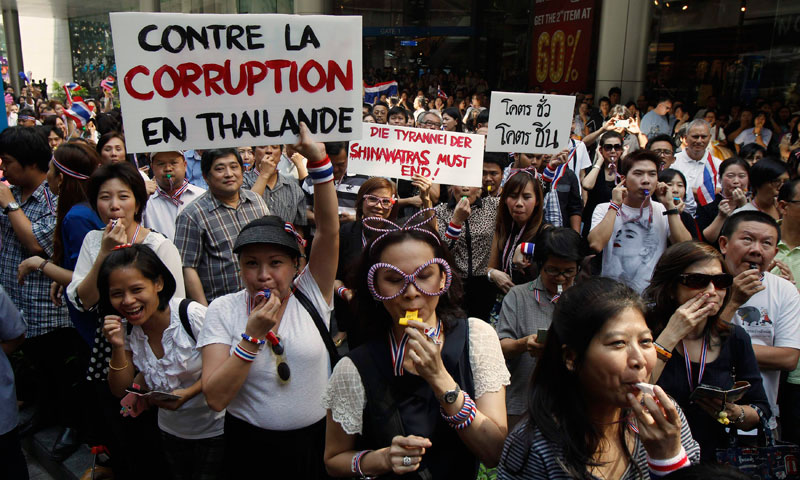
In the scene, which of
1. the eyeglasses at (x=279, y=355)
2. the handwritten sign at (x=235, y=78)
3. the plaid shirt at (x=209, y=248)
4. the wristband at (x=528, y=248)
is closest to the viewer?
the eyeglasses at (x=279, y=355)

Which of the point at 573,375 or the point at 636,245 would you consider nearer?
the point at 573,375

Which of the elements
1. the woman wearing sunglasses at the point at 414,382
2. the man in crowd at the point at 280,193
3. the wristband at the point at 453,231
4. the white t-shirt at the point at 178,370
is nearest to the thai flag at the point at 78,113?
the man in crowd at the point at 280,193

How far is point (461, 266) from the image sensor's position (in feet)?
13.9

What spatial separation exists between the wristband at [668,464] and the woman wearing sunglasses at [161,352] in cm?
186

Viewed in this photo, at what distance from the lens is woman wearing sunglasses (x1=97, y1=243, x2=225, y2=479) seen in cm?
267

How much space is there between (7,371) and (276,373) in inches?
60.3

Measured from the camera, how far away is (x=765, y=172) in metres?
4.18

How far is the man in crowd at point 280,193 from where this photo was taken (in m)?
4.90

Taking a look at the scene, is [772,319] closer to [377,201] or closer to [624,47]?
[377,201]

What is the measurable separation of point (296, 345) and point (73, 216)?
1.96 metres

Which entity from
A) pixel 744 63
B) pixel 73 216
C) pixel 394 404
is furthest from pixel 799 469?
pixel 744 63

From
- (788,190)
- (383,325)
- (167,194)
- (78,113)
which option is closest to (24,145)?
(167,194)

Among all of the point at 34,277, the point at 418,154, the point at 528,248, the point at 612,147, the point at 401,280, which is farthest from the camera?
the point at 612,147

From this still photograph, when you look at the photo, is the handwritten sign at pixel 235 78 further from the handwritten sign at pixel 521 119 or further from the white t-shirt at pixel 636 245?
the handwritten sign at pixel 521 119
